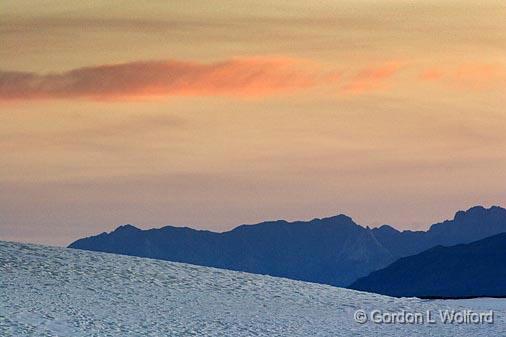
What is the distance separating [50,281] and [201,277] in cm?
710

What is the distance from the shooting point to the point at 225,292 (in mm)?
41875

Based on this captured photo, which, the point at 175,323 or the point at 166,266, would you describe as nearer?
the point at 175,323

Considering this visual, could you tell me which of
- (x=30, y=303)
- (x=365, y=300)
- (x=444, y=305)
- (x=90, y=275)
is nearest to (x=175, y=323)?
(x=30, y=303)

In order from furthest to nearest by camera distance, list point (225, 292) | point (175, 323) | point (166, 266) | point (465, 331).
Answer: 1. point (166, 266)
2. point (225, 292)
3. point (465, 331)
4. point (175, 323)

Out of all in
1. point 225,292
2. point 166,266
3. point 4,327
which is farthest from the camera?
point 166,266

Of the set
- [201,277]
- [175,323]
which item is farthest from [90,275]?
[175,323]

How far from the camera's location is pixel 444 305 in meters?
43.4

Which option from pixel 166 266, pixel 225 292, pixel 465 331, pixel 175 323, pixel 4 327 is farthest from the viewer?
pixel 166 266

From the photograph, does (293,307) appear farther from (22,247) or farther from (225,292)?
(22,247)

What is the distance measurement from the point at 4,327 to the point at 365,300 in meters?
16.8

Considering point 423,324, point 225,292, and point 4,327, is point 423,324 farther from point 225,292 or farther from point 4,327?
point 4,327

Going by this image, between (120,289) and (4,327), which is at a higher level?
(120,289)

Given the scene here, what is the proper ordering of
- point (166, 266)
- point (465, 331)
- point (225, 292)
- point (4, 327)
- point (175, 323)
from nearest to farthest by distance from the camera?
point (4, 327)
point (175, 323)
point (465, 331)
point (225, 292)
point (166, 266)

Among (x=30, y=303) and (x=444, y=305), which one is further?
(x=444, y=305)
